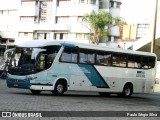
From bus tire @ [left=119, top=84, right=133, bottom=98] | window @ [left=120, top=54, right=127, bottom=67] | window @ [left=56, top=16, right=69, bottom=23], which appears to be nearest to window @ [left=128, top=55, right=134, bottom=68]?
window @ [left=120, top=54, right=127, bottom=67]

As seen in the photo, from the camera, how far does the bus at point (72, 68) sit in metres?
22.2

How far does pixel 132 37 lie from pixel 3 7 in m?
26.4

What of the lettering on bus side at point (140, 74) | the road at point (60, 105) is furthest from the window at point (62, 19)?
the road at point (60, 105)

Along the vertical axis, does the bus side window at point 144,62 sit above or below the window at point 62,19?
below

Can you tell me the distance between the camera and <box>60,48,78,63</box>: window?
23.0 meters

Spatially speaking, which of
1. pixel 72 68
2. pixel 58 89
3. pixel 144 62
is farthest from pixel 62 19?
pixel 58 89

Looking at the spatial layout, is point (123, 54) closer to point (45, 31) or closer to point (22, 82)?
point (22, 82)

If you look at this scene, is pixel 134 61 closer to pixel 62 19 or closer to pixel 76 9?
pixel 76 9

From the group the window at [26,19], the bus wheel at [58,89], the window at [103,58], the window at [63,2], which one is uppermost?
the window at [63,2]

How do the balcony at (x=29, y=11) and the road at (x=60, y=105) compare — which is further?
the balcony at (x=29, y=11)

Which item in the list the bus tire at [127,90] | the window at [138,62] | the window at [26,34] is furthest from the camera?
the window at [26,34]

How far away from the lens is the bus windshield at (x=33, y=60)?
22.1 metres

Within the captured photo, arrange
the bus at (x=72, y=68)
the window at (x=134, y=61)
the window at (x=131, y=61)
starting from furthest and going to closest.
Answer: the window at (x=134, y=61), the window at (x=131, y=61), the bus at (x=72, y=68)

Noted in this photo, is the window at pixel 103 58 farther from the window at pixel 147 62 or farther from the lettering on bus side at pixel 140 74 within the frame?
the window at pixel 147 62
